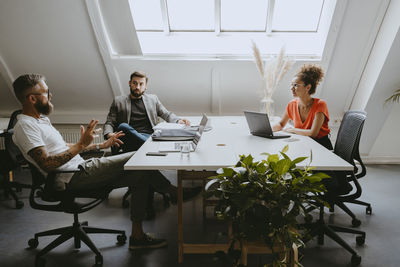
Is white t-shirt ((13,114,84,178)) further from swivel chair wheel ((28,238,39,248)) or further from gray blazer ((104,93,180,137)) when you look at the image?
gray blazer ((104,93,180,137))

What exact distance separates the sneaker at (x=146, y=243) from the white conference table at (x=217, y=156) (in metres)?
0.24

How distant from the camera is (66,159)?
7.10 ft

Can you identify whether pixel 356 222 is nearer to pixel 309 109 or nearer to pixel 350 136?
pixel 350 136

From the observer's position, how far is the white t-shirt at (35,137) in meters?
2.10

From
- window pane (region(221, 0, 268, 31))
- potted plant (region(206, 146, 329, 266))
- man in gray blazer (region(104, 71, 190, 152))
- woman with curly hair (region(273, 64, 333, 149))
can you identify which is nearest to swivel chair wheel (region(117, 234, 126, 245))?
man in gray blazer (region(104, 71, 190, 152))

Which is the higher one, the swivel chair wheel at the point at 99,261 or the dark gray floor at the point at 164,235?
the swivel chair wheel at the point at 99,261

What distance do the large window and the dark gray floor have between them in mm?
1633

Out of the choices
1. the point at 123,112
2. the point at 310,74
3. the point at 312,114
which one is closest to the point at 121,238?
the point at 123,112

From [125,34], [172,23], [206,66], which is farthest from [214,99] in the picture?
[125,34]

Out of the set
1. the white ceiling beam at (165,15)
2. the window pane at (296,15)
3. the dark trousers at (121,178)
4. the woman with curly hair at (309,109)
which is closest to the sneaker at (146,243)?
the dark trousers at (121,178)

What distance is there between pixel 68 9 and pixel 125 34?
621mm

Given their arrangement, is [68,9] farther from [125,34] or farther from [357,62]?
[357,62]

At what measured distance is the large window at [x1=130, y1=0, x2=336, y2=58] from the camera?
394cm

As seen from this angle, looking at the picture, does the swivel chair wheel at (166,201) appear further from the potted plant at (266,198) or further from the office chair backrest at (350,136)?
the potted plant at (266,198)
